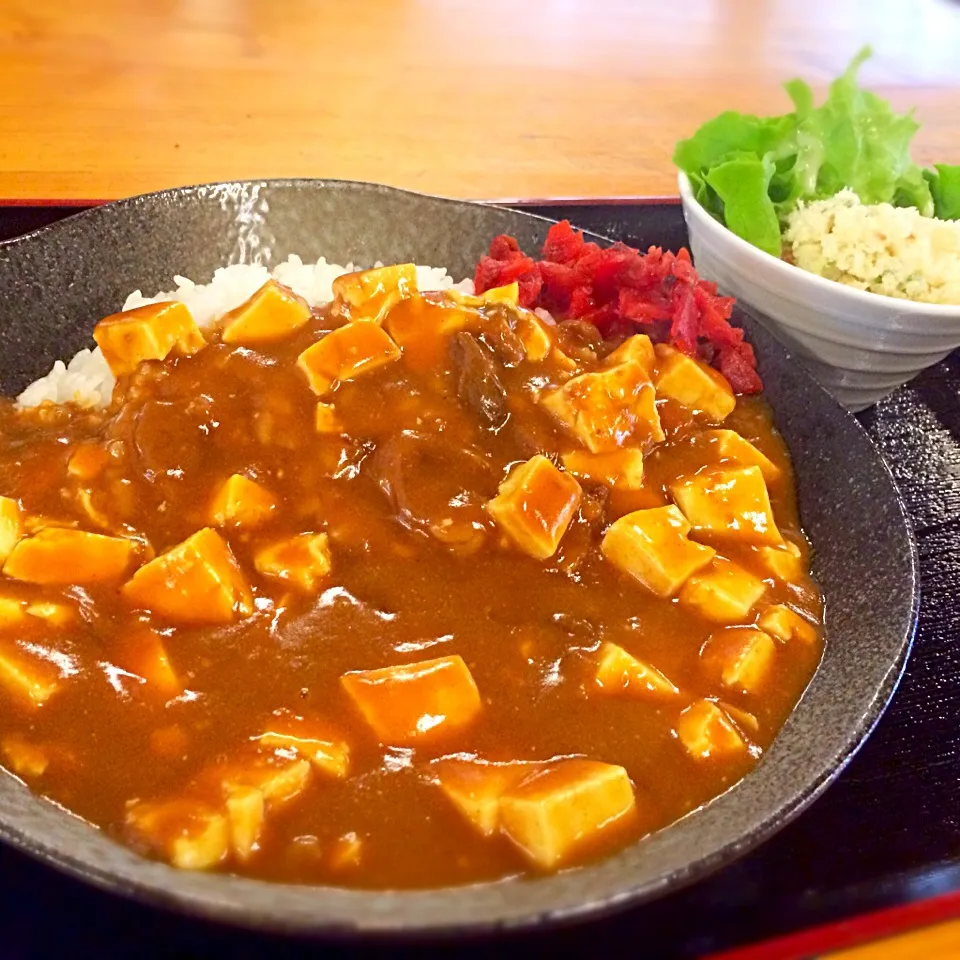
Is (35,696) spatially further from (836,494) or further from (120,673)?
(836,494)

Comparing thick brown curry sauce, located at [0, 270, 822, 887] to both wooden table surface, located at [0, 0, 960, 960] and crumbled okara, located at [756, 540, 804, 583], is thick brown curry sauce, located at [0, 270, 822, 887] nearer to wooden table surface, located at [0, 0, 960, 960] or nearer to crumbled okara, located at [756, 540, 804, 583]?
crumbled okara, located at [756, 540, 804, 583]

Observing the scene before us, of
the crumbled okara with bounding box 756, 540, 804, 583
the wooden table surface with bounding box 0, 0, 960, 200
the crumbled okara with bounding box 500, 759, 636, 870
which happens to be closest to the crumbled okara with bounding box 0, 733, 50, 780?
the crumbled okara with bounding box 500, 759, 636, 870

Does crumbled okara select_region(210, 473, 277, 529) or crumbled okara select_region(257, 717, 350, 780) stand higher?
crumbled okara select_region(210, 473, 277, 529)

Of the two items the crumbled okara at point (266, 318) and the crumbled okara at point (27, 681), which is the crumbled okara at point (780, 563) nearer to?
the crumbled okara at point (266, 318)

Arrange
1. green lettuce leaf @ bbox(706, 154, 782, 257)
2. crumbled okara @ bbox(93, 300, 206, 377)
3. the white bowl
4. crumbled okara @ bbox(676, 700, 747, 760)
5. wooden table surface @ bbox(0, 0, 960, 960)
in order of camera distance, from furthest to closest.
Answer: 1. wooden table surface @ bbox(0, 0, 960, 960)
2. green lettuce leaf @ bbox(706, 154, 782, 257)
3. the white bowl
4. crumbled okara @ bbox(93, 300, 206, 377)
5. crumbled okara @ bbox(676, 700, 747, 760)

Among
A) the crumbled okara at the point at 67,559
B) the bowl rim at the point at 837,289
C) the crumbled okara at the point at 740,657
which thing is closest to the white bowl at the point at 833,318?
the bowl rim at the point at 837,289

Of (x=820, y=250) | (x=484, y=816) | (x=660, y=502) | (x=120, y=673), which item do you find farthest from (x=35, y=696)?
(x=820, y=250)

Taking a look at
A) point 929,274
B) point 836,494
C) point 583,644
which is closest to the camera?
point 583,644
